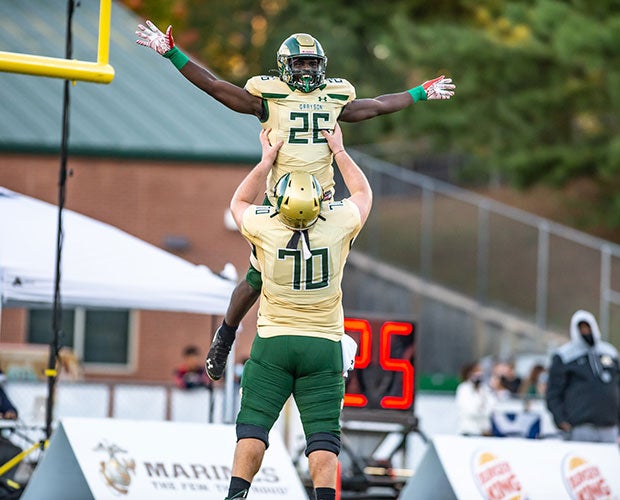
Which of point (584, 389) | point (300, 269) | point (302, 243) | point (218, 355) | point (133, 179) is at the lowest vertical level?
point (584, 389)

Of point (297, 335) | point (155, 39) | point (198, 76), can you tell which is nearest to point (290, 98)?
point (198, 76)

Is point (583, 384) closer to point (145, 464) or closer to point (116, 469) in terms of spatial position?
point (145, 464)

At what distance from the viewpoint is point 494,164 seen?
29.5 m

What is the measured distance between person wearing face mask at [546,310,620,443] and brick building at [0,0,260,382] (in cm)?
1239

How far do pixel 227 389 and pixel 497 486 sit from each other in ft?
10.7

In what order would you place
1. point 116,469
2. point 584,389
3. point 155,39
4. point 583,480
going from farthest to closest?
point 584,389 < point 583,480 < point 116,469 < point 155,39

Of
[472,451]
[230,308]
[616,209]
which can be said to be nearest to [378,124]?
[616,209]

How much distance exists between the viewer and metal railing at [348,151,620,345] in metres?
26.4

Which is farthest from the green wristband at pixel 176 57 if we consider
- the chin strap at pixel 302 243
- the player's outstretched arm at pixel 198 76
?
the chin strap at pixel 302 243

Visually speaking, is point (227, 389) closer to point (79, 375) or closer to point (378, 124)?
point (79, 375)

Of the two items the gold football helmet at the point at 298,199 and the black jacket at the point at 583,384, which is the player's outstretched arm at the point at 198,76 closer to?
the gold football helmet at the point at 298,199

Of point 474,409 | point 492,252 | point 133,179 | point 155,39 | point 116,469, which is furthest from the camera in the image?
point 492,252

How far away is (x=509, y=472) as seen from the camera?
11.2 meters

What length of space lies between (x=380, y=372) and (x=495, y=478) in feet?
6.95
